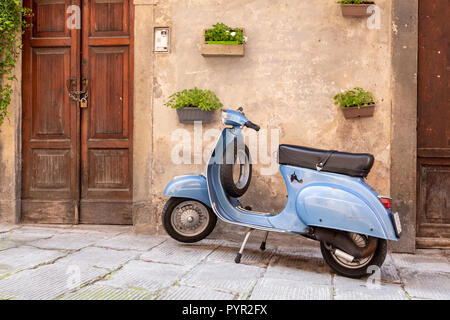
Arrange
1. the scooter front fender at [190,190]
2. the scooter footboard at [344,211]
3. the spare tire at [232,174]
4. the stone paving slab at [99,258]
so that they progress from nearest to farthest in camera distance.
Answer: the scooter footboard at [344,211] < the stone paving slab at [99,258] < the spare tire at [232,174] < the scooter front fender at [190,190]

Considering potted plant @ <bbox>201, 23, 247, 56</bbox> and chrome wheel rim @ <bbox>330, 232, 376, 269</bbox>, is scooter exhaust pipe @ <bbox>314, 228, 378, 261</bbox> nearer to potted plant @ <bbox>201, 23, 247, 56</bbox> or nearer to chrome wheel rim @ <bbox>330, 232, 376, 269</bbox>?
chrome wheel rim @ <bbox>330, 232, 376, 269</bbox>

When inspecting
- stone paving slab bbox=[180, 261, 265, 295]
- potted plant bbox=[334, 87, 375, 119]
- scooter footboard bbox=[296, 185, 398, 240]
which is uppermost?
potted plant bbox=[334, 87, 375, 119]

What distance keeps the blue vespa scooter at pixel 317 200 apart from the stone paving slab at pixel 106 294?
1157 mm

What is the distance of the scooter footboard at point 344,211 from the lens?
132 inches

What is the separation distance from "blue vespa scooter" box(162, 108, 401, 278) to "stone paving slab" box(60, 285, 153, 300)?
1157 mm

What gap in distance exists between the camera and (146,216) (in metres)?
5.05

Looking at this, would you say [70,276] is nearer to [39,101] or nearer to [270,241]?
[270,241]

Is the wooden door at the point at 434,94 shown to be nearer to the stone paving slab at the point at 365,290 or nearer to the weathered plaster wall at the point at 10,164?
the stone paving slab at the point at 365,290

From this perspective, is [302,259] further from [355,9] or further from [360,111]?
[355,9]

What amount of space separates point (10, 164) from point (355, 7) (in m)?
4.33

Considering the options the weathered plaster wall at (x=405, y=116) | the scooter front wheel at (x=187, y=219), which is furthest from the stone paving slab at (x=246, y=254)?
the weathered plaster wall at (x=405, y=116)

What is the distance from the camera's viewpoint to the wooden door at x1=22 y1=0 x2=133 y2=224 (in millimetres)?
5453

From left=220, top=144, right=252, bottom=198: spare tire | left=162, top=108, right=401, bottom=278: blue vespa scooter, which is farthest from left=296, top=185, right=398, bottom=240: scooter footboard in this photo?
left=220, top=144, right=252, bottom=198: spare tire
